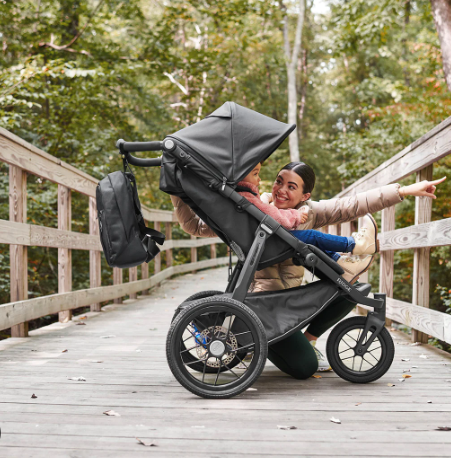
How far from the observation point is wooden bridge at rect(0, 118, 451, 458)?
1.72 metres

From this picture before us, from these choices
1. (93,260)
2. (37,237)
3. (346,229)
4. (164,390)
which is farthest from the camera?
(346,229)

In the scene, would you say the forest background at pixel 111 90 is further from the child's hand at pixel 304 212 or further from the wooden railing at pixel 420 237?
the child's hand at pixel 304 212

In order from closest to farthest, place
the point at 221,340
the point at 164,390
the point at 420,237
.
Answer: the point at 221,340 < the point at 164,390 < the point at 420,237

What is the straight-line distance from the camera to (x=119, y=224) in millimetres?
2346

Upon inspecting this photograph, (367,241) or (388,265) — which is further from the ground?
(367,241)

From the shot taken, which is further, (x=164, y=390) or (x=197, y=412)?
(x=164, y=390)

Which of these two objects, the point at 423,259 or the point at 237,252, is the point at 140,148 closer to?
the point at 237,252

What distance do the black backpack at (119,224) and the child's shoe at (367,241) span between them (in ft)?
3.41

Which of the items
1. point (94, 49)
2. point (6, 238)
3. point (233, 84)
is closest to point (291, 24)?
point (233, 84)

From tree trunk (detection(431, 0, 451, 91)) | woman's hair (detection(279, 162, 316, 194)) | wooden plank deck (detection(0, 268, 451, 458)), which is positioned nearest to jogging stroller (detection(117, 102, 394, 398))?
wooden plank deck (detection(0, 268, 451, 458))

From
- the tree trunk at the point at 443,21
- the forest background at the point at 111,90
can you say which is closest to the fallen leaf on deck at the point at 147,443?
the forest background at the point at 111,90

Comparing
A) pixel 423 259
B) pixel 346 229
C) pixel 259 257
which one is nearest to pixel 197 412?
pixel 259 257

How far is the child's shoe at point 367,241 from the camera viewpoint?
256 centimetres

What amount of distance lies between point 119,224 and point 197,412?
0.89 metres
